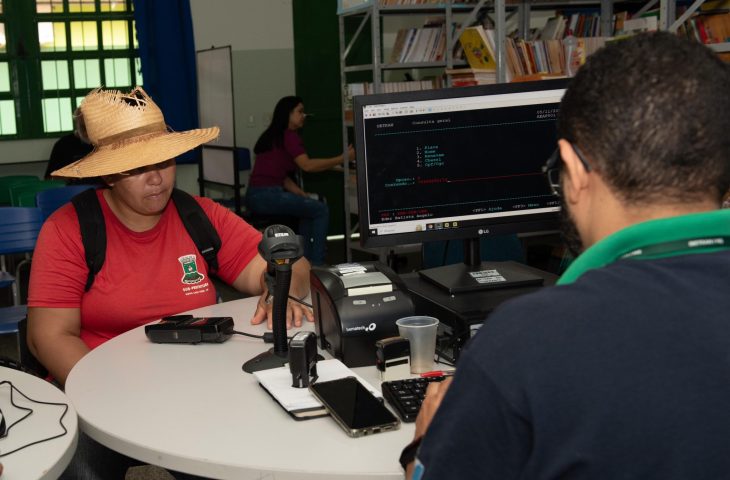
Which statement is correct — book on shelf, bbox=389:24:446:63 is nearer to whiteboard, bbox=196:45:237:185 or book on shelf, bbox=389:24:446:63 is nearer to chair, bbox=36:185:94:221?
whiteboard, bbox=196:45:237:185

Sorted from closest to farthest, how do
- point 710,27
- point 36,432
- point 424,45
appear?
point 36,432 → point 710,27 → point 424,45

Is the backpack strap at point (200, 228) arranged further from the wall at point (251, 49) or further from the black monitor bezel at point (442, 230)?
the wall at point (251, 49)

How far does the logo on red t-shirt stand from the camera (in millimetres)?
2135

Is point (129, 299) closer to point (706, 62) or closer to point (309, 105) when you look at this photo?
point (706, 62)

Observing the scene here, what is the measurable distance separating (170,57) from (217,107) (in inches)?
22.7

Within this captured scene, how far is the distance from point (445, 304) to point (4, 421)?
31.9 inches

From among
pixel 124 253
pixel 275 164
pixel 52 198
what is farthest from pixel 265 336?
pixel 275 164

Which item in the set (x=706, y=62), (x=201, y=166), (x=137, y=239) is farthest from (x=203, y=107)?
(x=706, y=62)

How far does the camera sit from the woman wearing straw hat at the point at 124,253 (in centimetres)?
196

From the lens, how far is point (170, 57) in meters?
7.07

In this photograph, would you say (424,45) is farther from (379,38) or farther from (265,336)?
(265,336)

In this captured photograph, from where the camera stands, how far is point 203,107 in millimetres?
7328

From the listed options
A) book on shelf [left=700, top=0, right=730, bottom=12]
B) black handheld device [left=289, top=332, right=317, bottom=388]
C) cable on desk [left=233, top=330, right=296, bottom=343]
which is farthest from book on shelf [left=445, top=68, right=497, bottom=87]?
black handheld device [left=289, top=332, right=317, bottom=388]

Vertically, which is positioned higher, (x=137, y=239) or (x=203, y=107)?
(x=203, y=107)
